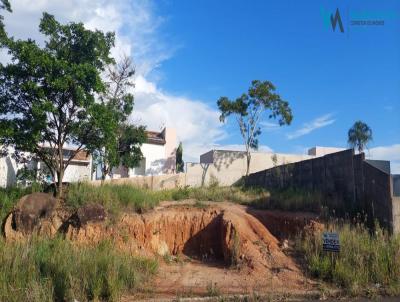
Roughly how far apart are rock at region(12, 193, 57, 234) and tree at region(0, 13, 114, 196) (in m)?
1.02

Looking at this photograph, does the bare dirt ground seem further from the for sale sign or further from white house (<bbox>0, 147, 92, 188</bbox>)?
white house (<bbox>0, 147, 92, 188</bbox>)

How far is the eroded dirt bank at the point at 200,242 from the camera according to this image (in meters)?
9.09

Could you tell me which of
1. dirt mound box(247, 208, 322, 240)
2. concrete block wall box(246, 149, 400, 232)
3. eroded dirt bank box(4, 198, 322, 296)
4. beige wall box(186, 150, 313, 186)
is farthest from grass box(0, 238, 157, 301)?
beige wall box(186, 150, 313, 186)

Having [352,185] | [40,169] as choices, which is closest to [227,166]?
[40,169]

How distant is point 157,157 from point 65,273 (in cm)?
2887

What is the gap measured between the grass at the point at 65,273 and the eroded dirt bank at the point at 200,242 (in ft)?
2.24

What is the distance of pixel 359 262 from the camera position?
9070mm

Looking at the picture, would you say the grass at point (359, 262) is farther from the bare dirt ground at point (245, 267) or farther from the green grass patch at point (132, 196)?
the green grass patch at point (132, 196)

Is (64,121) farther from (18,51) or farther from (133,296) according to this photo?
(133,296)

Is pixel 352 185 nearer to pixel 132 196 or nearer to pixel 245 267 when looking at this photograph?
pixel 245 267

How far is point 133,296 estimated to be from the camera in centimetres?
816

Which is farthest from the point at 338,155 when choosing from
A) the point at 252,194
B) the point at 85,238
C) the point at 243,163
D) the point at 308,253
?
the point at 243,163

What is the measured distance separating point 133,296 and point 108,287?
0.63 meters

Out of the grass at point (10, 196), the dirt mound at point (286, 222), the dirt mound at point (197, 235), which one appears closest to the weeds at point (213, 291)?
the dirt mound at point (197, 235)
